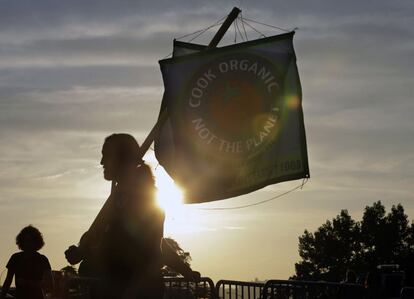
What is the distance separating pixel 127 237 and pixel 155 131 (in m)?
6.60

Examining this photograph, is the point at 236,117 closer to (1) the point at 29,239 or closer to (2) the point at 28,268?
(1) the point at 29,239

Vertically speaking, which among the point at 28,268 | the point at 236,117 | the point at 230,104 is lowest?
the point at 28,268

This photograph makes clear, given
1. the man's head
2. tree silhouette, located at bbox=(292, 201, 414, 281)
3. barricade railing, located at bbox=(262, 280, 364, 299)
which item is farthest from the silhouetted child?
tree silhouette, located at bbox=(292, 201, 414, 281)

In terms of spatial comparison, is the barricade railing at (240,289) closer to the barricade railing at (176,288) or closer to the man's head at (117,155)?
the barricade railing at (176,288)

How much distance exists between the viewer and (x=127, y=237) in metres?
5.20

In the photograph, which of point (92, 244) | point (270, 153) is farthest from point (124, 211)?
point (270, 153)

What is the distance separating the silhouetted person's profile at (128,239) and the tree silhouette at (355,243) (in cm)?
10796

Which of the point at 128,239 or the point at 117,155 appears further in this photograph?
the point at 117,155

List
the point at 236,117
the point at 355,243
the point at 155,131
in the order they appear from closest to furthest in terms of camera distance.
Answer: the point at 155,131
the point at 236,117
the point at 355,243

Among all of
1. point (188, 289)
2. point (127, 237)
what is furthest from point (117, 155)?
point (188, 289)

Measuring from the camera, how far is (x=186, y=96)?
16.3 metres

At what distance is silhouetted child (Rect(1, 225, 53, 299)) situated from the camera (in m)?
11.3

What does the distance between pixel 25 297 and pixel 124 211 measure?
6.56 meters

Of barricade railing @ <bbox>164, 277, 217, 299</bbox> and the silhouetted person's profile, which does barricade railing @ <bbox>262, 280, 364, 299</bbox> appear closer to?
barricade railing @ <bbox>164, 277, 217, 299</bbox>
